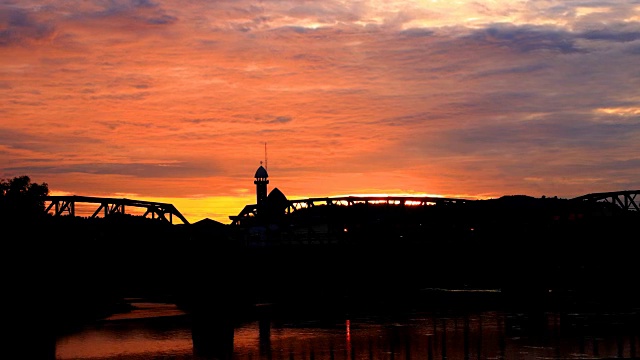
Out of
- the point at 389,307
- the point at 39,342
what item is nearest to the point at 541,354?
the point at 39,342

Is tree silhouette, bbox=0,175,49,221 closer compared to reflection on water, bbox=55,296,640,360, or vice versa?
reflection on water, bbox=55,296,640,360

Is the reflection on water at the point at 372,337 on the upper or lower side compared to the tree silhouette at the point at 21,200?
lower

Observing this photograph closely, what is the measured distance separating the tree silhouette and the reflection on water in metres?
12.9

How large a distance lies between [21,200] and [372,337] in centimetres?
5763

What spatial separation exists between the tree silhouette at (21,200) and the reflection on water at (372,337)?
12916 mm

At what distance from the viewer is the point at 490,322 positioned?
85.1 meters

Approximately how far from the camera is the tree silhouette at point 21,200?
293 feet

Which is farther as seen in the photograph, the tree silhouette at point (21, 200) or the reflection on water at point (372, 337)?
the tree silhouette at point (21, 200)

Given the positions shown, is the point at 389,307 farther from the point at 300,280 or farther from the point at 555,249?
the point at 555,249

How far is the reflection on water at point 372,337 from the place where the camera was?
210ft

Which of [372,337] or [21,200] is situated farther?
[21,200]

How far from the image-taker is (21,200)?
114000mm

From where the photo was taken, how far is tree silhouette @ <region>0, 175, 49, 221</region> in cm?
8927

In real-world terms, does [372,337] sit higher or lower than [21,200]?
lower
